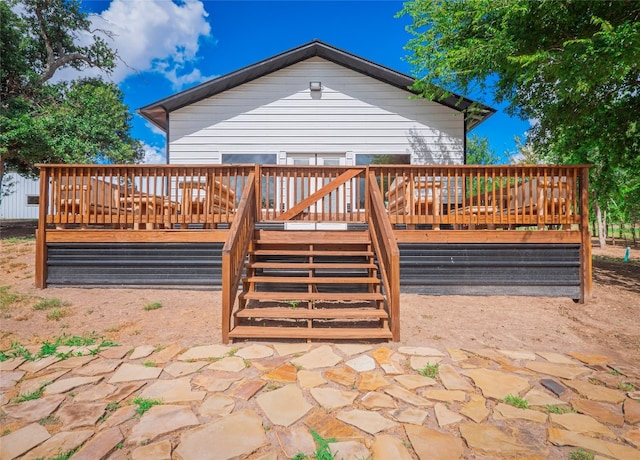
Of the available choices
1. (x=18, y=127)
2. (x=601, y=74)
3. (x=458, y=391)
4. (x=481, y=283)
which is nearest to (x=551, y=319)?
(x=481, y=283)

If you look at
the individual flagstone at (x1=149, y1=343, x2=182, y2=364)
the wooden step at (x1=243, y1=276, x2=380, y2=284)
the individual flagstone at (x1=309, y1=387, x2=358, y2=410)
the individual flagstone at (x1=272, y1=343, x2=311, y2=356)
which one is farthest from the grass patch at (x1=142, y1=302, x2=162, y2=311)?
the individual flagstone at (x1=309, y1=387, x2=358, y2=410)

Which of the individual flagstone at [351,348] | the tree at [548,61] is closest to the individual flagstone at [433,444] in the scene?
the individual flagstone at [351,348]

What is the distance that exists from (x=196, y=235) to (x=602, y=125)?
8.58 metres

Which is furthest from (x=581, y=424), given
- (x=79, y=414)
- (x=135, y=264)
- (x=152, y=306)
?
(x=135, y=264)

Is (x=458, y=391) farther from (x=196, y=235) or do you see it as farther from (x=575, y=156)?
(x=575, y=156)

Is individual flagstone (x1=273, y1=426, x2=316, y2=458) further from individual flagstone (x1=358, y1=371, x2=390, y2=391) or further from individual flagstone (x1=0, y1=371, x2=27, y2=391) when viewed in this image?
individual flagstone (x1=0, y1=371, x2=27, y2=391)

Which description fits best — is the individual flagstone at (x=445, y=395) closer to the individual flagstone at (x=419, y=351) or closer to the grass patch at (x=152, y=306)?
the individual flagstone at (x=419, y=351)

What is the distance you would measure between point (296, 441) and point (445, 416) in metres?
1.02

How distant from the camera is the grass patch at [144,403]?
2039mm

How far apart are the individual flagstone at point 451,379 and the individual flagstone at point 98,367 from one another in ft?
9.32

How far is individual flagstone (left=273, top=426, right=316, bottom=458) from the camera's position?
5.55 feet

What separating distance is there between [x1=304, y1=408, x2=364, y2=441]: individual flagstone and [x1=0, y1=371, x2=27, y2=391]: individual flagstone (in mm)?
2358

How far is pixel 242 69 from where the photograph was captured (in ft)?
23.1

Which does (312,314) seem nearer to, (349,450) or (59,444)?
(349,450)
